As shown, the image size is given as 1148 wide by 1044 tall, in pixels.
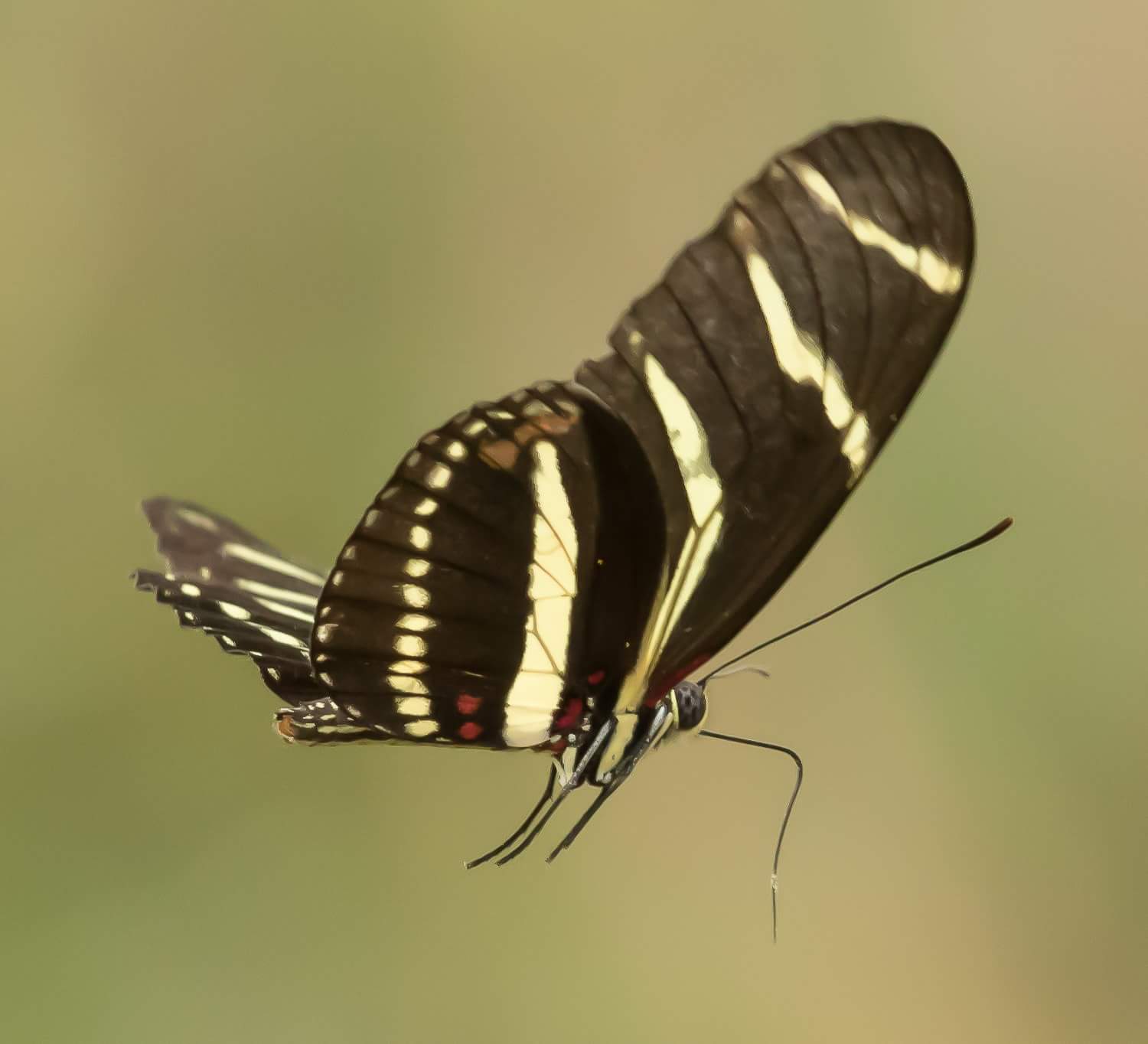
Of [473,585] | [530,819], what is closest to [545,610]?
[473,585]

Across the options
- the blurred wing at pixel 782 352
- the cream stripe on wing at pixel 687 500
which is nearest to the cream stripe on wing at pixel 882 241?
the blurred wing at pixel 782 352

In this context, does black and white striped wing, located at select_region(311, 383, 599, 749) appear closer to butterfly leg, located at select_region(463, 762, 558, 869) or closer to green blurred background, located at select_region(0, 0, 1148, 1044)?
butterfly leg, located at select_region(463, 762, 558, 869)

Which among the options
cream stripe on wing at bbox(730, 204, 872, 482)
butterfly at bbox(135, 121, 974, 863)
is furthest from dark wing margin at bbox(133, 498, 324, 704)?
cream stripe on wing at bbox(730, 204, 872, 482)

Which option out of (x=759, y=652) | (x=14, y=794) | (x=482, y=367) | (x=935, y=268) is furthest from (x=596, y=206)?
(x=14, y=794)

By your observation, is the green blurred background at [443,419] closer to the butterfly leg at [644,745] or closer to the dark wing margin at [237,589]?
the dark wing margin at [237,589]

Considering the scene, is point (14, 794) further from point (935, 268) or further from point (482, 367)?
point (935, 268)

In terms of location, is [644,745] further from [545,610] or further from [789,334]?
[789,334]
